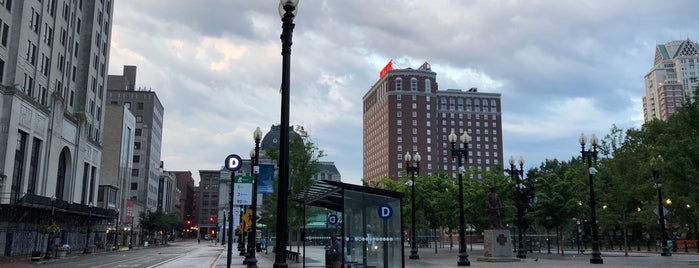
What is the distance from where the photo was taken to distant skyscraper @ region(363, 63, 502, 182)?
17650 cm

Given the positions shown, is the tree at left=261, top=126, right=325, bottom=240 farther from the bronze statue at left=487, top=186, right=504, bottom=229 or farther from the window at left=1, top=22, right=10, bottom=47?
the window at left=1, top=22, right=10, bottom=47

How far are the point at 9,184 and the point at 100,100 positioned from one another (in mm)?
32582

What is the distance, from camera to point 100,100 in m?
80.2

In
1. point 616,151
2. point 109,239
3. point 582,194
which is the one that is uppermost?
point 616,151

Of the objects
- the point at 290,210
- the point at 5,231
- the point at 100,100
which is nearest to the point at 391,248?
the point at 290,210

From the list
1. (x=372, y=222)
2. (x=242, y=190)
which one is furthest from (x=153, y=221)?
(x=372, y=222)

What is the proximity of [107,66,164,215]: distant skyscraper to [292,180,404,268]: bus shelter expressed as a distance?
109m

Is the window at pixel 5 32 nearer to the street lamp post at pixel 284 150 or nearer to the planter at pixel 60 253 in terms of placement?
the planter at pixel 60 253

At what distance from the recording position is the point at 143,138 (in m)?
131

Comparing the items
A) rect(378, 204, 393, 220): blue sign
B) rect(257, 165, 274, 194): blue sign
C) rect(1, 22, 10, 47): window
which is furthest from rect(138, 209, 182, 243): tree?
rect(378, 204, 393, 220): blue sign

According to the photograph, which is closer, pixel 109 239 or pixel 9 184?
pixel 9 184

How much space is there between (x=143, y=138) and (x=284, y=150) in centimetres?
12828

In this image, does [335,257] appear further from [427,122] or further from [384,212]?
[427,122]

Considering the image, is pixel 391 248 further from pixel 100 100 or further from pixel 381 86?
pixel 381 86
